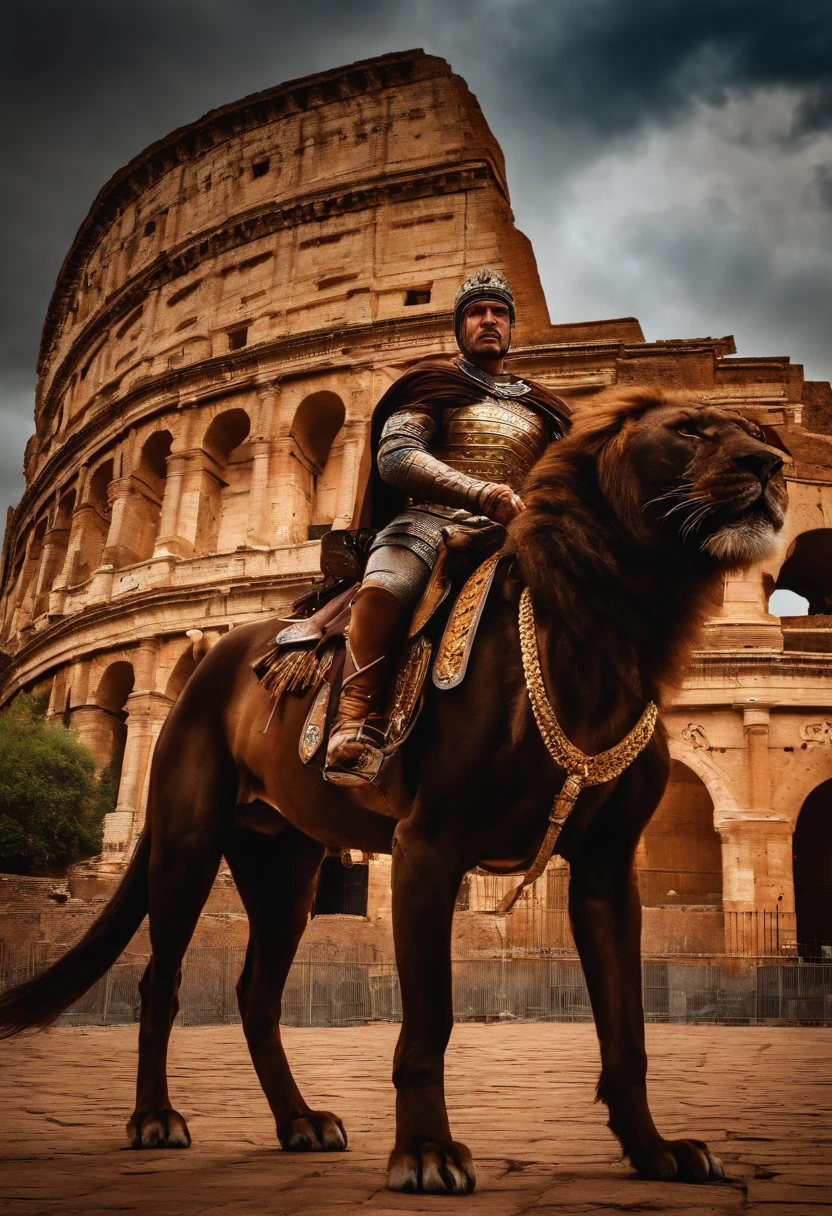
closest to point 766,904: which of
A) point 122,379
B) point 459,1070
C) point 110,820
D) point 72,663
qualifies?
point 110,820

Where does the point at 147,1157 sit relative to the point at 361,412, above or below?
below

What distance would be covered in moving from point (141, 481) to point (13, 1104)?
85.9ft

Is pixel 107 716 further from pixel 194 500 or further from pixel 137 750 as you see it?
pixel 194 500

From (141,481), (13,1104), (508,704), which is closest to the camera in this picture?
(508,704)

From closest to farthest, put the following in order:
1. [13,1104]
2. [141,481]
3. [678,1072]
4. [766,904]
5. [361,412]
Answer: [13,1104] → [678,1072] → [766,904] → [361,412] → [141,481]

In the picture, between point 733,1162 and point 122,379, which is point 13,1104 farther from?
point 122,379

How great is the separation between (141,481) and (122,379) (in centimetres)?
440

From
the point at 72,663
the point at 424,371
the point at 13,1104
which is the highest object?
the point at 72,663

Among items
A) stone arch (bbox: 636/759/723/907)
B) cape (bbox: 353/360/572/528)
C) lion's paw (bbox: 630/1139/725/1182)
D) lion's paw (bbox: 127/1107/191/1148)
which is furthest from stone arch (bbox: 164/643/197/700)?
lion's paw (bbox: 630/1139/725/1182)

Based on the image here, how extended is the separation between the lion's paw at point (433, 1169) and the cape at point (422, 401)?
2.15 m

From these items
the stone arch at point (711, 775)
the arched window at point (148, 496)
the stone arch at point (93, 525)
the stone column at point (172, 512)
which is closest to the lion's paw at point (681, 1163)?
the stone arch at point (711, 775)

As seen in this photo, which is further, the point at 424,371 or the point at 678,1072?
the point at 678,1072

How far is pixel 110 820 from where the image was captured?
75.4 feet

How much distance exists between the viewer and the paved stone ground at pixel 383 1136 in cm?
256
